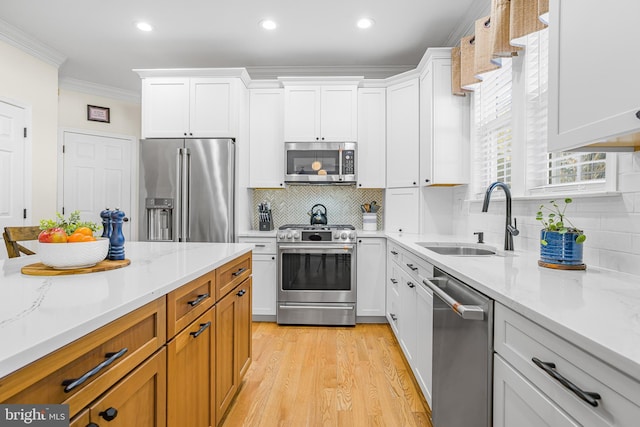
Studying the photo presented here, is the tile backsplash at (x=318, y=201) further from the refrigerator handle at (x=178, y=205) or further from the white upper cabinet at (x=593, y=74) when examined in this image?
the white upper cabinet at (x=593, y=74)

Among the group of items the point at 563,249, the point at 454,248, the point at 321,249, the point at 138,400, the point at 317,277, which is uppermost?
the point at 563,249

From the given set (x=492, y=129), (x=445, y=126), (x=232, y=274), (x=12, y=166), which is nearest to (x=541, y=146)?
(x=492, y=129)

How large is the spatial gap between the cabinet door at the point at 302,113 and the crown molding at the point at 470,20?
1409 millimetres

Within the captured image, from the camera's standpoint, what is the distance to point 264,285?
3293mm

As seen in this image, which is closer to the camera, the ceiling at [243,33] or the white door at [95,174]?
the ceiling at [243,33]

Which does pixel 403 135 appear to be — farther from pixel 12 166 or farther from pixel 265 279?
pixel 12 166

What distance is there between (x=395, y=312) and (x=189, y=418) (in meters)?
1.92

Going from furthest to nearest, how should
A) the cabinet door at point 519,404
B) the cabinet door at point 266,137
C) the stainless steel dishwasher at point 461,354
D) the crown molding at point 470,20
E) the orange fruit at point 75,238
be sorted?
the cabinet door at point 266,137, the crown molding at point 470,20, the orange fruit at point 75,238, the stainless steel dishwasher at point 461,354, the cabinet door at point 519,404

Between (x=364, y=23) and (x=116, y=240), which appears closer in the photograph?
(x=116, y=240)

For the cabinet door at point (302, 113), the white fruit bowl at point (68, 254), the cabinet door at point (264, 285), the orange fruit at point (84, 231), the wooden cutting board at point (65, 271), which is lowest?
the cabinet door at point (264, 285)

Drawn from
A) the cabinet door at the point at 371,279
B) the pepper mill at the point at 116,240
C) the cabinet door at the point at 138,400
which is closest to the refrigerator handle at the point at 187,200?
the cabinet door at the point at 371,279

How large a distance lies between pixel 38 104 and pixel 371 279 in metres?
4.13

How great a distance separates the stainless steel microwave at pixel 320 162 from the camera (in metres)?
3.41

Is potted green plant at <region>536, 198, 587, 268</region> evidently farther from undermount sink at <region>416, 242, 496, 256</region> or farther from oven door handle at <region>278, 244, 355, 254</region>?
oven door handle at <region>278, 244, 355, 254</region>
